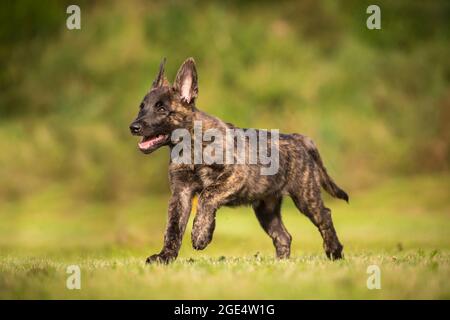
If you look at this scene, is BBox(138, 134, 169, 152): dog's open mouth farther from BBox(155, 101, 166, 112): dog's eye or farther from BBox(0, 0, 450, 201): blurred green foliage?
BBox(0, 0, 450, 201): blurred green foliage

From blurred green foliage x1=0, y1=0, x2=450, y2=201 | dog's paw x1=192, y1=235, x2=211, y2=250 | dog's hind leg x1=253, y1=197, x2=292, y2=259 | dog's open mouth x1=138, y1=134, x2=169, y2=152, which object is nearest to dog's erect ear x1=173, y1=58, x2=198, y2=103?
dog's open mouth x1=138, y1=134, x2=169, y2=152

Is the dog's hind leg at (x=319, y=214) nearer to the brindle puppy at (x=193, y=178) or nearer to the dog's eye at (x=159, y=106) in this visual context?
the brindle puppy at (x=193, y=178)

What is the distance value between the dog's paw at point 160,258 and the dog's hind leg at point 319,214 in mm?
2135

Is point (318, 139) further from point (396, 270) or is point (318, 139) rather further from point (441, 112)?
point (396, 270)

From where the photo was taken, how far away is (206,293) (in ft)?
24.3

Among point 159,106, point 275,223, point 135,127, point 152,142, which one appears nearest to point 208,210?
point 152,142

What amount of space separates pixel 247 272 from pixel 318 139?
21132 millimetres

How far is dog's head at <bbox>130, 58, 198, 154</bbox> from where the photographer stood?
31.9 ft

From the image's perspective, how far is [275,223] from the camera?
1136 cm

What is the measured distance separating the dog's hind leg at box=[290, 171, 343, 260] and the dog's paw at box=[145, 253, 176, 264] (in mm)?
2135

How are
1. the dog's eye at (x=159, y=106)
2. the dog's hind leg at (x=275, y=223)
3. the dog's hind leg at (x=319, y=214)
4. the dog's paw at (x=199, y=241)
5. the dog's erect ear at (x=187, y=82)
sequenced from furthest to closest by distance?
the dog's hind leg at (x=275, y=223) < the dog's hind leg at (x=319, y=214) < the dog's erect ear at (x=187, y=82) < the dog's eye at (x=159, y=106) < the dog's paw at (x=199, y=241)

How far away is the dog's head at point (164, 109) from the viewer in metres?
9.73

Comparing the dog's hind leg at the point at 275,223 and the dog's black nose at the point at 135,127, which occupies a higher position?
the dog's black nose at the point at 135,127

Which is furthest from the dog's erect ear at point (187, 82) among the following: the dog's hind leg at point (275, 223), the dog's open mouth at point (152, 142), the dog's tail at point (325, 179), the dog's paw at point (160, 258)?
the dog's tail at point (325, 179)
